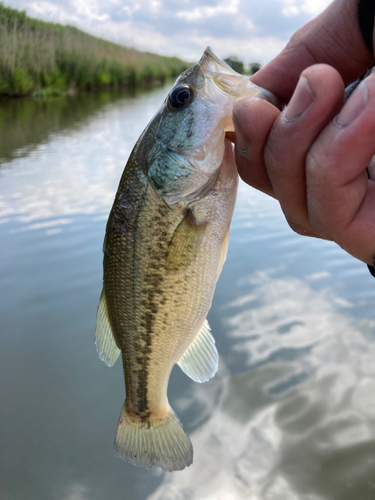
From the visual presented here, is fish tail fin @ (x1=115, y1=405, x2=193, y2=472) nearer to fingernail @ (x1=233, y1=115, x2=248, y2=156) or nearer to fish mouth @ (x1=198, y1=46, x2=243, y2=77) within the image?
fingernail @ (x1=233, y1=115, x2=248, y2=156)

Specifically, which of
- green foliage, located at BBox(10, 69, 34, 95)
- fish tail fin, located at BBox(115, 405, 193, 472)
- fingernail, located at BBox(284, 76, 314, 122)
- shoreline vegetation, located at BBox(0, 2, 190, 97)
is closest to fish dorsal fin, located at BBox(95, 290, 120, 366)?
fish tail fin, located at BBox(115, 405, 193, 472)

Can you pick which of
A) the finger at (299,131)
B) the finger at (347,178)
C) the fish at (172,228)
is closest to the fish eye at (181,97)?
the fish at (172,228)

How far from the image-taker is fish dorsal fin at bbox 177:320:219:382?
2236 mm

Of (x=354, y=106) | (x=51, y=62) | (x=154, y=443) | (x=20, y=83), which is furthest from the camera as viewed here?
(x=51, y=62)

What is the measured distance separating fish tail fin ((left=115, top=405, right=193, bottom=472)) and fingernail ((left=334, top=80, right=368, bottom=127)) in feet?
5.89

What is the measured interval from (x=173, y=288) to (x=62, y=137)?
12.1m

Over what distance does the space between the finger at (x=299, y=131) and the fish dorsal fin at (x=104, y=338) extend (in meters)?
1.12

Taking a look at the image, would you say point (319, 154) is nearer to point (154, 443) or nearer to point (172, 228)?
point (172, 228)

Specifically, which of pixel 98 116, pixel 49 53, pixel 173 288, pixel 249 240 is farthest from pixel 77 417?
pixel 49 53

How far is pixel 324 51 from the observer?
2059 millimetres

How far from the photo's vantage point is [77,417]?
126 inches

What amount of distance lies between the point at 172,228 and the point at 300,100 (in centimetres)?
82

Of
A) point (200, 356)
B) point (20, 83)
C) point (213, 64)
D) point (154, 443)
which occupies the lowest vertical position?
point (154, 443)

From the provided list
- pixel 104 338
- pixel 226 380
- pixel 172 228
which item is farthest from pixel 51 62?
pixel 172 228
